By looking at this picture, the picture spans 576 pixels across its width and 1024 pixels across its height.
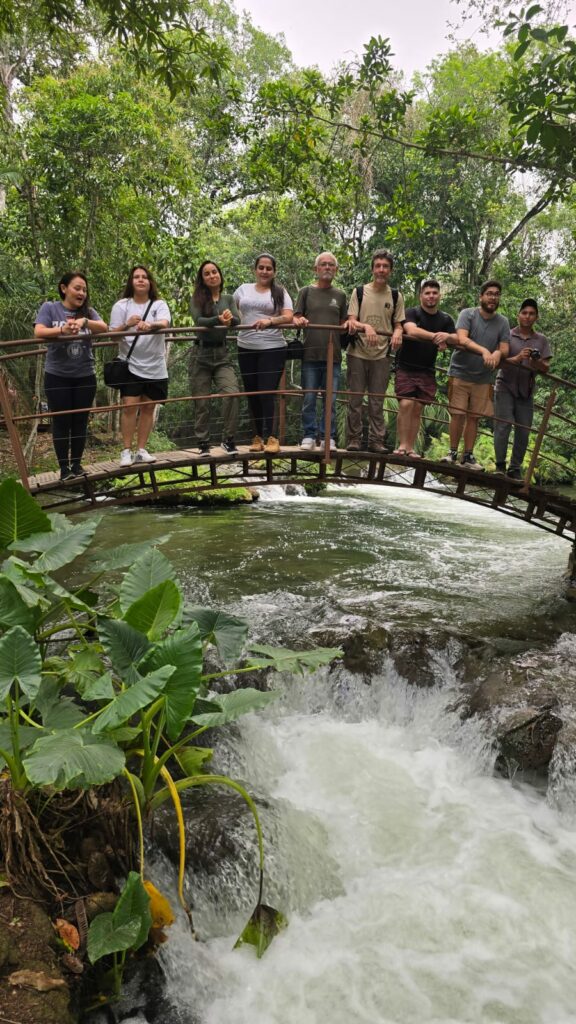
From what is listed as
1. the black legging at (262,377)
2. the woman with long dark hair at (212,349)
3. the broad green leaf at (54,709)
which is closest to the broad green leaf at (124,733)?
the broad green leaf at (54,709)

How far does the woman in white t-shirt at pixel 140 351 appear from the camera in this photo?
18.8 ft

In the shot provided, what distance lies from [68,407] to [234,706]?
340 cm

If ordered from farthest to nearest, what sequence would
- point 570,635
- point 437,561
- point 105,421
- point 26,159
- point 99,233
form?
1. point 105,421
2. point 99,233
3. point 26,159
4. point 437,561
5. point 570,635

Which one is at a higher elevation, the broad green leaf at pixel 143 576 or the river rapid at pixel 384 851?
the broad green leaf at pixel 143 576

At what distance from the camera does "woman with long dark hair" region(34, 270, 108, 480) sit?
18.2 ft

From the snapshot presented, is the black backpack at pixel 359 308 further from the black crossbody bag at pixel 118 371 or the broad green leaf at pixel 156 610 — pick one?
the broad green leaf at pixel 156 610

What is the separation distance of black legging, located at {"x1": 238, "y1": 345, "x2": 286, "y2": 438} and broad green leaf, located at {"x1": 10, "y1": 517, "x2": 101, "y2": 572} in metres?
2.87

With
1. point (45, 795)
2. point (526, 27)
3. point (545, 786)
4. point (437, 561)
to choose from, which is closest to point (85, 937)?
point (45, 795)

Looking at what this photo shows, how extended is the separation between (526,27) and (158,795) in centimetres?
499

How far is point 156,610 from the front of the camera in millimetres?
3227

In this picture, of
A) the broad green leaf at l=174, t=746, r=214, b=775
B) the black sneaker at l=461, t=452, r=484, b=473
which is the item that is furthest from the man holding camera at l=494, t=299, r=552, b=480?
the broad green leaf at l=174, t=746, r=214, b=775

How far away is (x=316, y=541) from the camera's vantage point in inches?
357

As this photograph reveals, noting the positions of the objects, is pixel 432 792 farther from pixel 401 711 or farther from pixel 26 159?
pixel 26 159

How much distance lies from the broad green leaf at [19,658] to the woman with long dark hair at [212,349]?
3.44m
